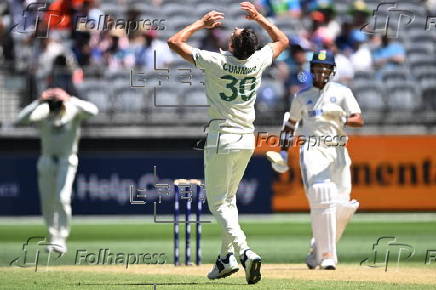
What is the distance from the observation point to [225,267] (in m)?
10.5

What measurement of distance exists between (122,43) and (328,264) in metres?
11.8

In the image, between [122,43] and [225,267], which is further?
[122,43]

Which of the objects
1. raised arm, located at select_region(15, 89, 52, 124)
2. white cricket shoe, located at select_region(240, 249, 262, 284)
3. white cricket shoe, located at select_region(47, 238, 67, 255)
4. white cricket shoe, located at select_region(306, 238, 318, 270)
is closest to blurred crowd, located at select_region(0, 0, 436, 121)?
raised arm, located at select_region(15, 89, 52, 124)

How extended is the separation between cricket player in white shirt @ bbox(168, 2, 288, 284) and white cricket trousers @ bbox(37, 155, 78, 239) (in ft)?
16.1

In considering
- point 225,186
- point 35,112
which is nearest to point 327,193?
point 225,186

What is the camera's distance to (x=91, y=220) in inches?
894

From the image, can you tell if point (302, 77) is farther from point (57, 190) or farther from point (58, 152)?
point (57, 190)

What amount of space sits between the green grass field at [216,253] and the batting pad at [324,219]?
28cm

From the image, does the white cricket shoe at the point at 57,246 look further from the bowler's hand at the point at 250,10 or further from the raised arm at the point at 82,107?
the bowler's hand at the point at 250,10

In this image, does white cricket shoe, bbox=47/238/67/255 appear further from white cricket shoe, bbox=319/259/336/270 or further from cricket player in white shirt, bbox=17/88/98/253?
white cricket shoe, bbox=319/259/336/270

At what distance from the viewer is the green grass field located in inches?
421

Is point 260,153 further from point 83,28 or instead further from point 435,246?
point 435,246

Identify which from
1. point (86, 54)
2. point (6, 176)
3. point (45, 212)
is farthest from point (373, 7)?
point (45, 212)

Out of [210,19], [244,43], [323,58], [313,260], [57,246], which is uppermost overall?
[210,19]
